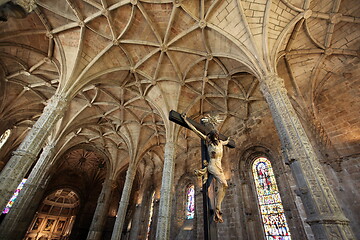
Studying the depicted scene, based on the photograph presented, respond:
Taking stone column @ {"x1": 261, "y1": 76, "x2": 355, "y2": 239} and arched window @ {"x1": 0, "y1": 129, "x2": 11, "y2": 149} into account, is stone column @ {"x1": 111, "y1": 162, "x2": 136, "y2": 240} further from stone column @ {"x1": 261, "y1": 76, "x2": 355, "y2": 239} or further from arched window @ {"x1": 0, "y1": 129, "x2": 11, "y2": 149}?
stone column @ {"x1": 261, "y1": 76, "x2": 355, "y2": 239}

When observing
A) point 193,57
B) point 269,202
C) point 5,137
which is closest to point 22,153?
point 193,57

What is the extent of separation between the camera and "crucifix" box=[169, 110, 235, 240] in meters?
2.68

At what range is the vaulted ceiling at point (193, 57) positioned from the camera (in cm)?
752

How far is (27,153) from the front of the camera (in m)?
6.36

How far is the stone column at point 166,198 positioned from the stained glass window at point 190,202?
15.6ft

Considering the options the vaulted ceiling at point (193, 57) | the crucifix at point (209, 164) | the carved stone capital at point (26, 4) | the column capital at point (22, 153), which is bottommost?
the crucifix at point (209, 164)

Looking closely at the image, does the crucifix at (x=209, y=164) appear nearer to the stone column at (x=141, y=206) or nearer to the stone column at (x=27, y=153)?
the stone column at (x=27, y=153)

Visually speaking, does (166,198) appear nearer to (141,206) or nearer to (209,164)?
(209,164)

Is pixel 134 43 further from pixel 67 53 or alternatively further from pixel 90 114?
pixel 90 114

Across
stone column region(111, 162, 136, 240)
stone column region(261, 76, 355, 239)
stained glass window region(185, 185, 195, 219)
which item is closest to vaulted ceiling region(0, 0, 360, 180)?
stone column region(261, 76, 355, 239)

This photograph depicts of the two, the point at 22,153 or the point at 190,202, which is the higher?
the point at 190,202

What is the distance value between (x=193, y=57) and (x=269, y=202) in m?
8.84

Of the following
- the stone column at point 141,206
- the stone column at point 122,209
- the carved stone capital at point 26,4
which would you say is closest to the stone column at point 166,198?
the stone column at point 122,209

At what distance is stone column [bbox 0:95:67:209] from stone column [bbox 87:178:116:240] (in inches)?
Result: 433
